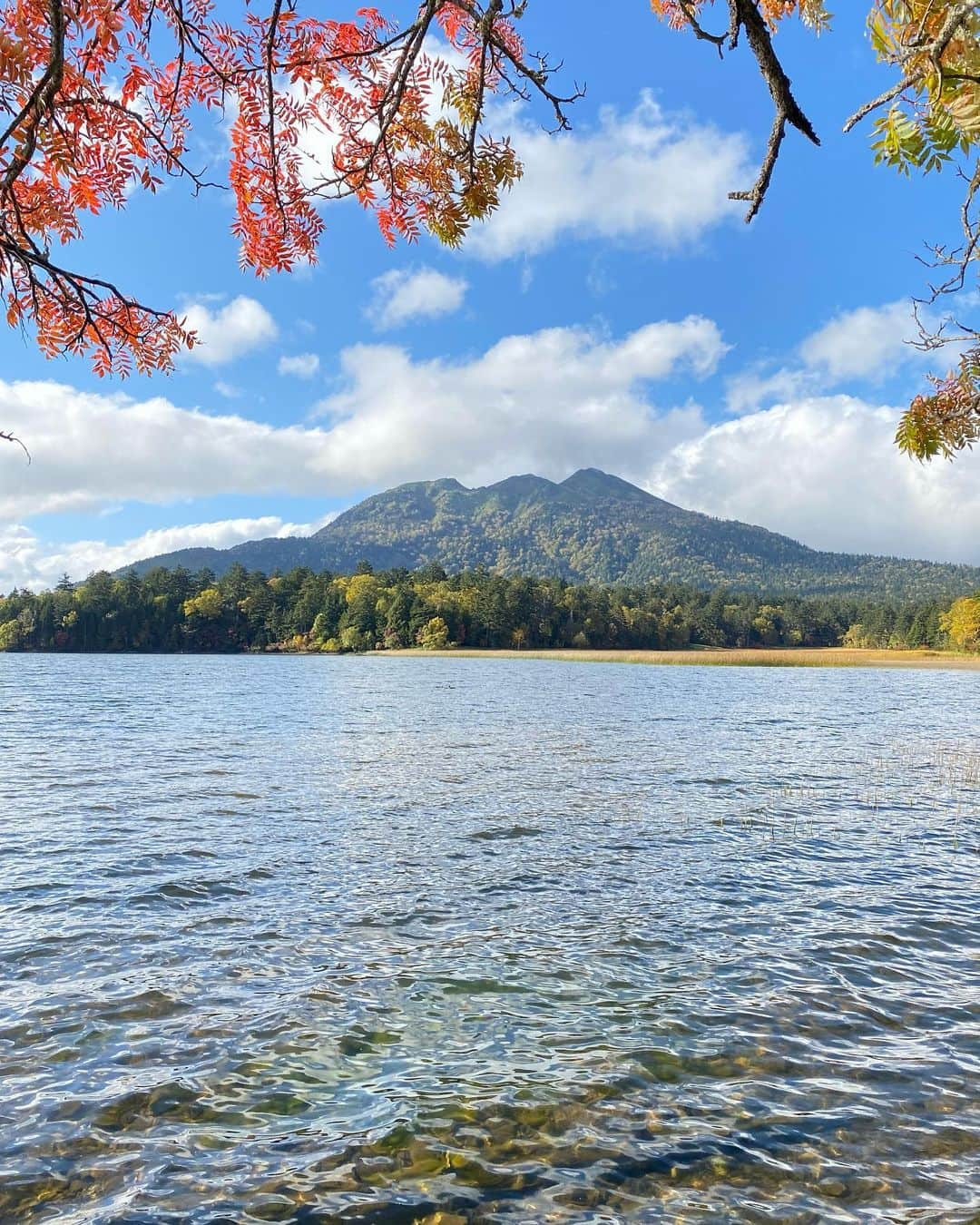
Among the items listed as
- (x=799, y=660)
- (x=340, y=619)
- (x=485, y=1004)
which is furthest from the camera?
(x=340, y=619)

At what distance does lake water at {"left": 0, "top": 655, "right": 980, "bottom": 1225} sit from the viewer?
5227 mm

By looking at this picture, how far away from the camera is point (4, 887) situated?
37.1 feet

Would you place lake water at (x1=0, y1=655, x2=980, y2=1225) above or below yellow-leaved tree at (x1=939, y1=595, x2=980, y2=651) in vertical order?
below

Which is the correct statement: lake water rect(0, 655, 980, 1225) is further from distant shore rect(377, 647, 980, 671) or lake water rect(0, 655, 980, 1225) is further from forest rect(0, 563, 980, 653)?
forest rect(0, 563, 980, 653)

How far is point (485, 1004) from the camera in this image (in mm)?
7742

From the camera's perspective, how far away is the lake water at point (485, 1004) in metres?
5.23

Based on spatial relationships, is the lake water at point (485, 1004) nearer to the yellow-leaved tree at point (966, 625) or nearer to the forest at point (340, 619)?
the forest at point (340, 619)

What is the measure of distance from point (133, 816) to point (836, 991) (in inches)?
531

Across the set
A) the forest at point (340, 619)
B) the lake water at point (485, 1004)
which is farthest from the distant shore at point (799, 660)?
the lake water at point (485, 1004)

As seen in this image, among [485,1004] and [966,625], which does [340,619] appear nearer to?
[966,625]

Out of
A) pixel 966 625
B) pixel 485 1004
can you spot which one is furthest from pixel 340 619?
pixel 485 1004

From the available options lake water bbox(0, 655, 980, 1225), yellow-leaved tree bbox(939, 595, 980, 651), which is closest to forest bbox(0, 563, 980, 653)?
yellow-leaved tree bbox(939, 595, 980, 651)

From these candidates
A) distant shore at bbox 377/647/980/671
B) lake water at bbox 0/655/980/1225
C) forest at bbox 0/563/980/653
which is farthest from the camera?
forest at bbox 0/563/980/653

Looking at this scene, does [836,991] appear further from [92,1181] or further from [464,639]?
[464,639]
